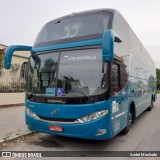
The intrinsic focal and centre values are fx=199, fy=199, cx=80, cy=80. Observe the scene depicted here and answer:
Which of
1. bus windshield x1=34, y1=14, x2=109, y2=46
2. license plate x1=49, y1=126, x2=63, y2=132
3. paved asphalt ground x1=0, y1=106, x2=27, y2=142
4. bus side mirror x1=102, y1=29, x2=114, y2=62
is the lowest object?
paved asphalt ground x1=0, y1=106, x2=27, y2=142

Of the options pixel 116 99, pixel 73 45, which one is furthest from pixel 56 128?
pixel 73 45

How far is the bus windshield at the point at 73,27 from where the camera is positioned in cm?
518

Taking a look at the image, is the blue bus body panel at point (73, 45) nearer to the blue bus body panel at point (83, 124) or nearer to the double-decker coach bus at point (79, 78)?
the double-decker coach bus at point (79, 78)

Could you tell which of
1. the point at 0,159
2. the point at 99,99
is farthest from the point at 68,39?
the point at 0,159

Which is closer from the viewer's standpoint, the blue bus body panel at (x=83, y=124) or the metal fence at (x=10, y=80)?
the blue bus body panel at (x=83, y=124)

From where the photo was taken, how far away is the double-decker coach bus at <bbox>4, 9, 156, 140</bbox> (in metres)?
4.52

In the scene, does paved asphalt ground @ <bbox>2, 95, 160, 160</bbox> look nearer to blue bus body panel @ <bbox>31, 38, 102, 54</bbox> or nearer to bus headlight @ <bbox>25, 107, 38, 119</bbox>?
bus headlight @ <bbox>25, 107, 38, 119</bbox>

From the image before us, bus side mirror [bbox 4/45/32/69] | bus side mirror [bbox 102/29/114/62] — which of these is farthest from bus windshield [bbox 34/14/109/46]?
bus side mirror [bbox 102/29/114/62]

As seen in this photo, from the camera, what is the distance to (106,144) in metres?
5.51

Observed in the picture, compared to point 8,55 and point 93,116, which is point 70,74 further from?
point 8,55

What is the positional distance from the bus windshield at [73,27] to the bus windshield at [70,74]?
63 centimetres

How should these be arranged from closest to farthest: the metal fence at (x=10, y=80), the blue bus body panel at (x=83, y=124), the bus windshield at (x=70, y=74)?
the blue bus body panel at (x=83, y=124)
the bus windshield at (x=70, y=74)
the metal fence at (x=10, y=80)

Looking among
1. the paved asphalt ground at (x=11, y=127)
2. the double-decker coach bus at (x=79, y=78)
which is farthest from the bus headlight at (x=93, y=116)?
the paved asphalt ground at (x=11, y=127)

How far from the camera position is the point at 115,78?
5070 mm
